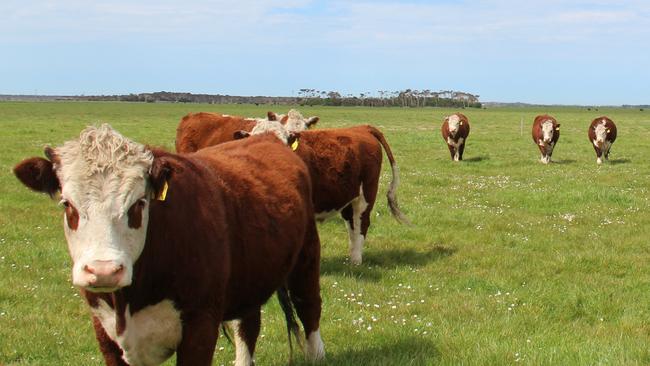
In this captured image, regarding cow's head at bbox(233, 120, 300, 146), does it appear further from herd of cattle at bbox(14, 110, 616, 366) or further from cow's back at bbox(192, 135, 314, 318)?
cow's back at bbox(192, 135, 314, 318)

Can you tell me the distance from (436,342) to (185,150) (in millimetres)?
7668

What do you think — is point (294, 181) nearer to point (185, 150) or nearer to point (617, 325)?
point (617, 325)

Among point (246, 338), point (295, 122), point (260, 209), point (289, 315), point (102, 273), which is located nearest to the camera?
point (102, 273)

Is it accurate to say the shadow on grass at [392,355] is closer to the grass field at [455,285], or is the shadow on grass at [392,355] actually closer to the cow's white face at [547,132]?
the grass field at [455,285]

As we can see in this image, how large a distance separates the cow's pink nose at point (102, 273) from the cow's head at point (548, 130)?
2459 cm

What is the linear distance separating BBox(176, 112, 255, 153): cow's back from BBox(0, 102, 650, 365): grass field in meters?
2.40

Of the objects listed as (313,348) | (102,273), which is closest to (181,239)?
(102,273)

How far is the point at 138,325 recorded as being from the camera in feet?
13.3

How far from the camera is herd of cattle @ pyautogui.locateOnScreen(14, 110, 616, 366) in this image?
351 cm

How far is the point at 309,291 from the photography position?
602 cm

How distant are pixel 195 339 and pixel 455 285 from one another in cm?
526

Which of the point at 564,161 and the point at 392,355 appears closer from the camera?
the point at 392,355

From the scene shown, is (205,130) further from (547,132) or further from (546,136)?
(547,132)

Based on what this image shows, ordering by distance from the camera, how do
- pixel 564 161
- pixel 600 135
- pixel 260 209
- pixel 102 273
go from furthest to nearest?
pixel 564 161
pixel 600 135
pixel 260 209
pixel 102 273
